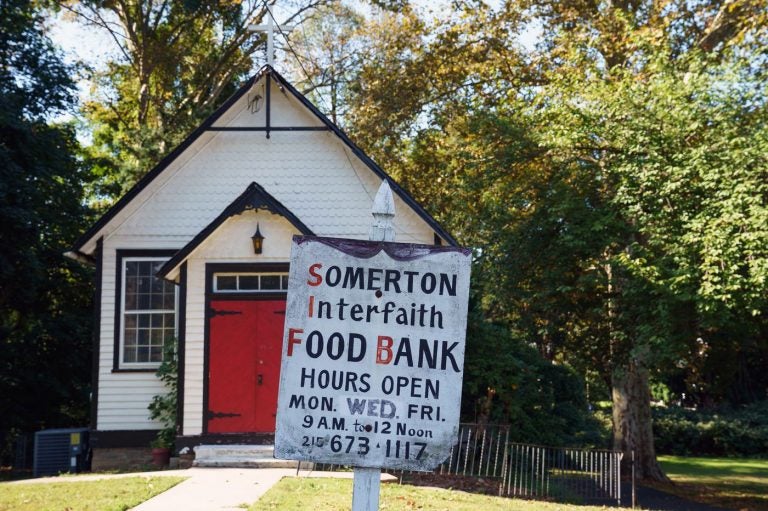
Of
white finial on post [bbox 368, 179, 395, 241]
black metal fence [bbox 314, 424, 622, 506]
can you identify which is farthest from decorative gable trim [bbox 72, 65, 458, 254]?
white finial on post [bbox 368, 179, 395, 241]

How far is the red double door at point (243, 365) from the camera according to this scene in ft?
52.1

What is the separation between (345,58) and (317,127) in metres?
17.6

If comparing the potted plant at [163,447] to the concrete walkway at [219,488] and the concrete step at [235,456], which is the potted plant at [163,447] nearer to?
the concrete step at [235,456]

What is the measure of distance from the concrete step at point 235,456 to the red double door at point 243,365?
0.58 meters

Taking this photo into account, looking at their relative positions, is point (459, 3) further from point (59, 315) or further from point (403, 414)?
point (403, 414)

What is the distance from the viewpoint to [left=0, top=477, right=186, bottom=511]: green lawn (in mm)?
11023

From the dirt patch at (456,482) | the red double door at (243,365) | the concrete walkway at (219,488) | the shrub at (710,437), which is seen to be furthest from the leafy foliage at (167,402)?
the shrub at (710,437)

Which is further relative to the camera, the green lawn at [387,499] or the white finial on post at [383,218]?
the green lawn at [387,499]

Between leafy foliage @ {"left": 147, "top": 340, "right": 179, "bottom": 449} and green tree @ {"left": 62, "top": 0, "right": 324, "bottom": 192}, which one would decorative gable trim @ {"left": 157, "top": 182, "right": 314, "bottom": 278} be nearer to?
leafy foliage @ {"left": 147, "top": 340, "right": 179, "bottom": 449}

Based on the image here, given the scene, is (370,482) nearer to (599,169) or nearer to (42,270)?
(599,169)

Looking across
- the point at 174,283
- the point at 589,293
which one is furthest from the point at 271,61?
the point at 589,293

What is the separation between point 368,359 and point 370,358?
1 centimetres

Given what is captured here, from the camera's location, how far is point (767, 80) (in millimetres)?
16500

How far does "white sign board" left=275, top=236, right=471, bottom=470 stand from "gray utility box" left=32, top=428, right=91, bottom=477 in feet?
44.0
